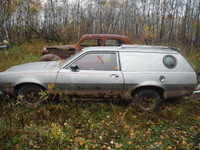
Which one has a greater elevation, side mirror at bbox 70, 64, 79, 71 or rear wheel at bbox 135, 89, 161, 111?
side mirror at bbox 70, 64, 79, 71

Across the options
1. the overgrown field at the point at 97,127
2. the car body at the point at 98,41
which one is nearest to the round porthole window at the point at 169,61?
the overgrown field at the point at 97,127

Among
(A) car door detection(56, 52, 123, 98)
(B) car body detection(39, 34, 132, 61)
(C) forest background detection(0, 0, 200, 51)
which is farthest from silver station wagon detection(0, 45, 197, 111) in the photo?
(C) forest background detection(0, 0, 200, 51)

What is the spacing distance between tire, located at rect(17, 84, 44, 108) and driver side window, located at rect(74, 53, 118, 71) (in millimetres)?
1196

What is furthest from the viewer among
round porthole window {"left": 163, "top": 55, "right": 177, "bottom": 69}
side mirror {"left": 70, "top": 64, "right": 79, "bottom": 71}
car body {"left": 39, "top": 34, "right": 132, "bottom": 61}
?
car body {"left": 39, "top": 34, "right": 132, "bottom": 61}

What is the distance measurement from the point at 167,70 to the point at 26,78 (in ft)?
11.2

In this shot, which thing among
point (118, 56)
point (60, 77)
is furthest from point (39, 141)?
point (118, 56)

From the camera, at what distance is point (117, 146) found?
9.21 feet

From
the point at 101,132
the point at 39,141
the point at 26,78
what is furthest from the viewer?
the point at 26,78

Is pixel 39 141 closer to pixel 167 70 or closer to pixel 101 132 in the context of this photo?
pixel 101 132

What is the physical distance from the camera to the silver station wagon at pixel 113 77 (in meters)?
3.56

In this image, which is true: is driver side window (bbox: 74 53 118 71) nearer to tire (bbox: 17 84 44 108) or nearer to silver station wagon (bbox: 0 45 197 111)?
silver station wagon (bbox: 0 45 197 111)

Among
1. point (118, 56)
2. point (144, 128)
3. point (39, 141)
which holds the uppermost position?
point (118, 56)

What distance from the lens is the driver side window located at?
3642mm

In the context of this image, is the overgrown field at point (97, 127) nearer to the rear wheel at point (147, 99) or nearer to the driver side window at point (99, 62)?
the rear wheel at point (147, 99)
